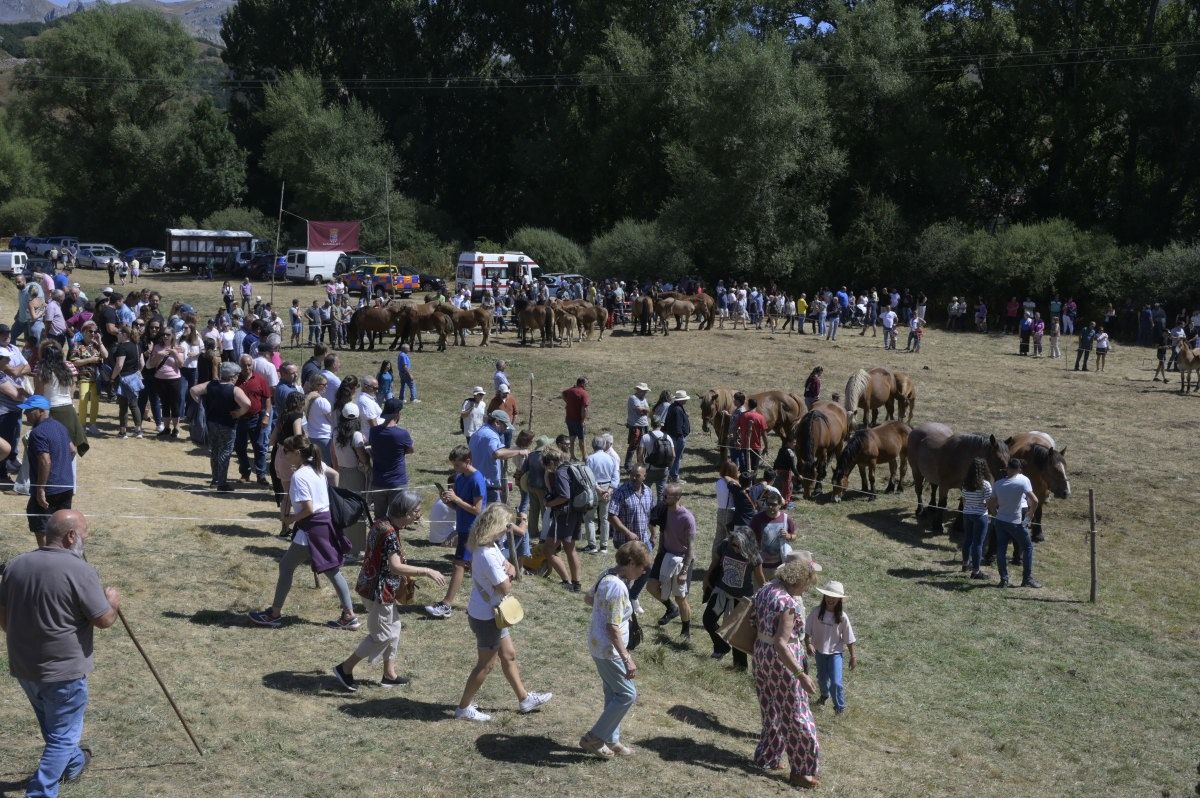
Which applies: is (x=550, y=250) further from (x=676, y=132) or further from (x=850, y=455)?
(x=850, y=455)

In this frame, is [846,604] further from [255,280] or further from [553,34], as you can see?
[553,34]

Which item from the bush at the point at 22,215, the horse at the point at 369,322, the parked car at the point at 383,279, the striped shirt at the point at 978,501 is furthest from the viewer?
the bush at the point at 22,215

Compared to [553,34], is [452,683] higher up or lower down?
lower down

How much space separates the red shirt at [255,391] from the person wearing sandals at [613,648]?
24.7 feet

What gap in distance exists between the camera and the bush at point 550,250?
55156 mm

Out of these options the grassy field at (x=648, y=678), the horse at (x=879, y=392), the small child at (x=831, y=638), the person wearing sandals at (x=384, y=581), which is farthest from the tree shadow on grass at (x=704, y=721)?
the horse at (x=879, y=392)

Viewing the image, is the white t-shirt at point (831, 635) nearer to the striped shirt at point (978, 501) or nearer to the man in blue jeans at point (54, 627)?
the striped shirt at point (978, 501)

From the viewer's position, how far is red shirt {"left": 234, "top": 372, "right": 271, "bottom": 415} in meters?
14.0

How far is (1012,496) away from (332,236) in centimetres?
4262

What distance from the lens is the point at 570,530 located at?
11797 millimetres

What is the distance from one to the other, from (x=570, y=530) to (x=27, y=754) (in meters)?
5.71

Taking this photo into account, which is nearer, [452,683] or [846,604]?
[452,683]

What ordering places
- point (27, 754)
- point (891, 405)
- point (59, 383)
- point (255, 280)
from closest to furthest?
point (27, 754) < point (59, 383) < point (891, 405) < point (255, 280)

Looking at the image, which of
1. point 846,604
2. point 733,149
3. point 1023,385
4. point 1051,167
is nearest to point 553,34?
point 733,149
